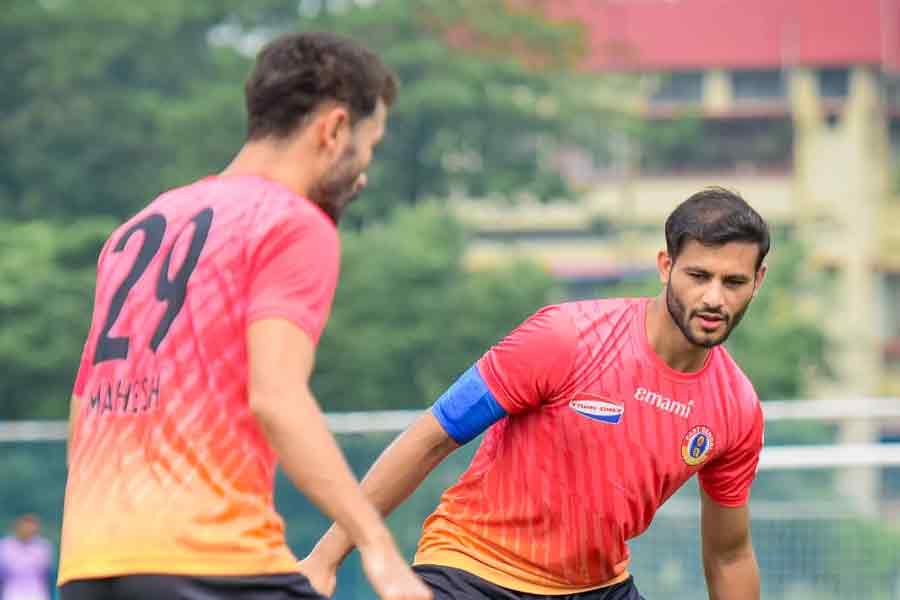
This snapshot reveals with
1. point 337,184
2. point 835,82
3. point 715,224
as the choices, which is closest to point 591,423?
point 715,224

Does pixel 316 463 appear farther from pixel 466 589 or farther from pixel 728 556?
pixel 728 556

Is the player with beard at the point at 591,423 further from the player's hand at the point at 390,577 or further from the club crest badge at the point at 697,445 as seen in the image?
the player's hand at the point at 390,577

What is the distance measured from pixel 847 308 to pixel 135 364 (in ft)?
185

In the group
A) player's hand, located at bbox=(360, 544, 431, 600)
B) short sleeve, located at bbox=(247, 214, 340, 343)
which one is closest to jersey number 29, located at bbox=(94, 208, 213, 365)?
short sleeve, located at bbox=(247, 214, 340, 343)

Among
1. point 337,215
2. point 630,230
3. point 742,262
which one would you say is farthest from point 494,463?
point 630,230

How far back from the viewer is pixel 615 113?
4812cm

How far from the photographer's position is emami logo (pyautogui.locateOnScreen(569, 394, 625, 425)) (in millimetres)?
5137

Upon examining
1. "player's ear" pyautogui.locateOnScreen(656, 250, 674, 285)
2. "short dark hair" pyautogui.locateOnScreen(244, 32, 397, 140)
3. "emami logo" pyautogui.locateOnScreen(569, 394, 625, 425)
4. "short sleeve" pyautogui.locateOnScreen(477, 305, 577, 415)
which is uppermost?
"short dark hair" pyautogui.locateOnScreen(244, 32, 397, 140)

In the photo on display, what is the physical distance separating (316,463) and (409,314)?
34579 millimetres

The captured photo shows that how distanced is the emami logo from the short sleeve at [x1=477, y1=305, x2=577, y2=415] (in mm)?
64

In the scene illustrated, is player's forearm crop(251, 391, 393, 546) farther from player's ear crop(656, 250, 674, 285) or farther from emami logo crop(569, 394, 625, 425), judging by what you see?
player's ear crop(656, 250, 674, 285)

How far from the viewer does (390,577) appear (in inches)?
145

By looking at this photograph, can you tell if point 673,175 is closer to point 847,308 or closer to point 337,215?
point 847,308

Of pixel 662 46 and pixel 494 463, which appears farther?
pixel 662 46
